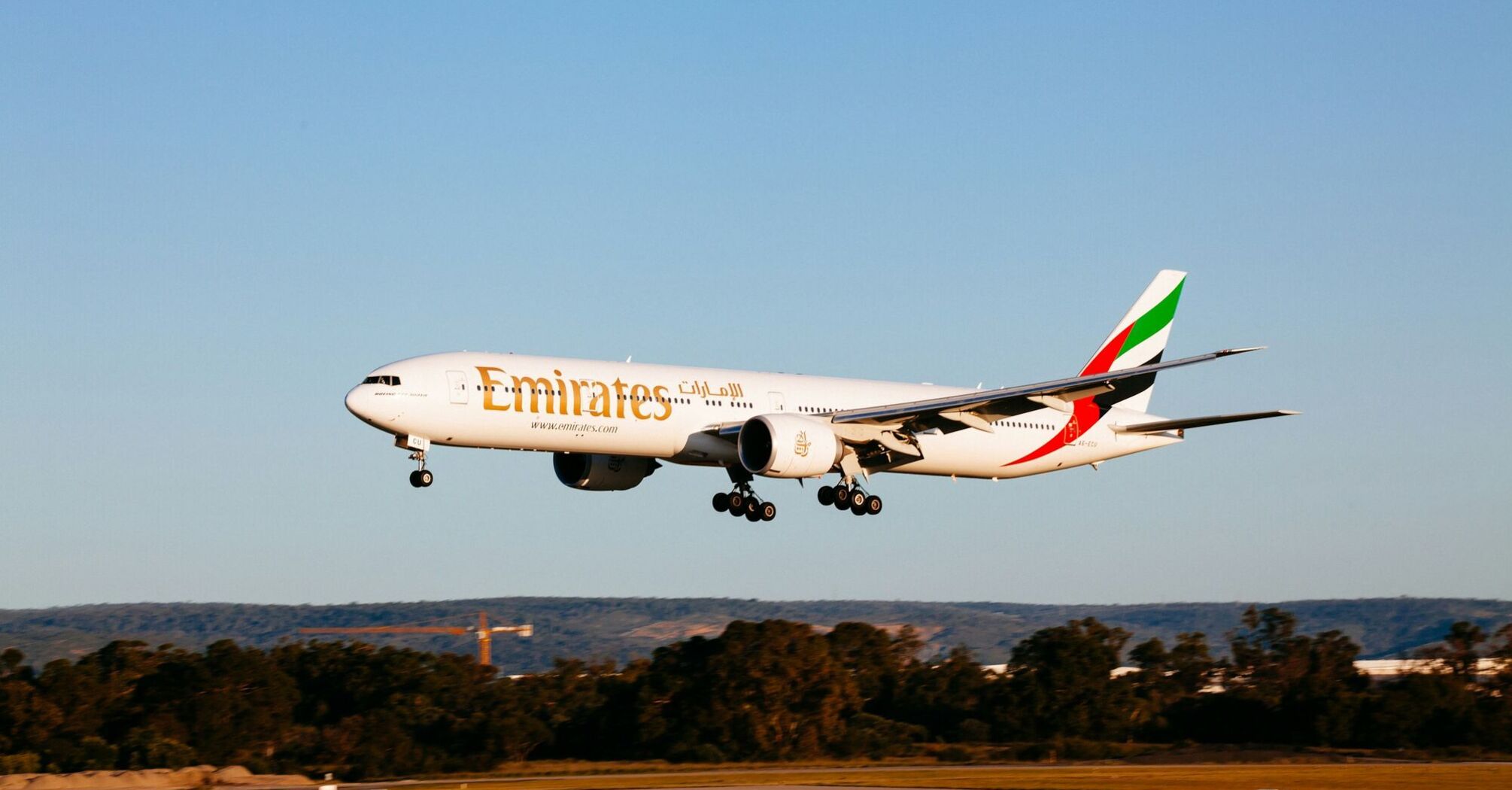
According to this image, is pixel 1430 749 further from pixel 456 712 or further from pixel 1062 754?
pixel 456 712

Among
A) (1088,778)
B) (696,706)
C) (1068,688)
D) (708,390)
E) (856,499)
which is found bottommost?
(1088,778)

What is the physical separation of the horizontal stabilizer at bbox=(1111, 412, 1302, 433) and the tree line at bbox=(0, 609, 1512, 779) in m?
18.7

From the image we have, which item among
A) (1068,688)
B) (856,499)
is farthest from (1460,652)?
(856,499)

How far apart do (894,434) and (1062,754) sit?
25753 millimetres

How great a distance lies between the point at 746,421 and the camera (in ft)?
163

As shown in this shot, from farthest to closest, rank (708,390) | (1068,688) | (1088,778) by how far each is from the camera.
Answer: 1. (1068,688)
2. (1088,778)
3. (708,390)

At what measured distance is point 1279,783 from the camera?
152ft

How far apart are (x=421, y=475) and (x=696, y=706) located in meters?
33.1

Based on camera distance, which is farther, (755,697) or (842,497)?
(755,697)

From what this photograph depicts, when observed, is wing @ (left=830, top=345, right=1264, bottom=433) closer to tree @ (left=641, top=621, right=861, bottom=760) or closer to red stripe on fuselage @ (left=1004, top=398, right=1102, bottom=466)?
red stripe on fuselage @ (left=1004, top=398, right=1102, bottom=466)

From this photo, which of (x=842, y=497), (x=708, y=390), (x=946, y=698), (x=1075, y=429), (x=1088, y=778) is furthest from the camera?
(x=946, y=698)

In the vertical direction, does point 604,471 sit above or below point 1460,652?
above

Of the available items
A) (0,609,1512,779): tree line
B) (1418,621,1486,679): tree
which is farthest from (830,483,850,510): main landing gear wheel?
(1418,621,1486,679): tree

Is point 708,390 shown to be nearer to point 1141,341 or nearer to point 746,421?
point 746,421
